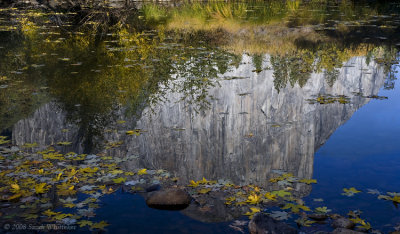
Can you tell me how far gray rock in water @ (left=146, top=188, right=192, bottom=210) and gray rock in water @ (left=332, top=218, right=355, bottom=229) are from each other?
223 cm

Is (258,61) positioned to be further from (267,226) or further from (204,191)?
(267,226)

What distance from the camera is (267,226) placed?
17.4ft

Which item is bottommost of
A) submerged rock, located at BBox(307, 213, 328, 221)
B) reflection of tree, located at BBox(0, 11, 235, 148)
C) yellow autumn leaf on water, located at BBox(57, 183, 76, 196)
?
submerged rock, located at BBox(307, 213, 328, 221)

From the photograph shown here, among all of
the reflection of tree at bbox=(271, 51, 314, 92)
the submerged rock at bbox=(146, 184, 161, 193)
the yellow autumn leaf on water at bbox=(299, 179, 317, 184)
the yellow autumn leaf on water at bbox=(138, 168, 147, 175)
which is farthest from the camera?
the reflection of tree at bbox=(271, 51, 314, 92)

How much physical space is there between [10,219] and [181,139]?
4072 millimetres

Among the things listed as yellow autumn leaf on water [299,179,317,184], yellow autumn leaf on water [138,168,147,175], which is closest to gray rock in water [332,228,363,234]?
yellow autumn leaf on water [299,179,317,184]

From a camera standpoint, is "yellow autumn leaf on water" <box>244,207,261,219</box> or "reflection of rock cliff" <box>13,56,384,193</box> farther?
"reflection of rock cliff" <box>13,56,384,193</box>

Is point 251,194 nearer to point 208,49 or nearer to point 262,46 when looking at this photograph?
point 208,49

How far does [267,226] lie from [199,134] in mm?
4197

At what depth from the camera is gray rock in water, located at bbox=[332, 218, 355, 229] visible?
5471 millimetres

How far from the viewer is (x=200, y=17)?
32219mm

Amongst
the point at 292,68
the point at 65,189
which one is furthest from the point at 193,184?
the point at 292,68

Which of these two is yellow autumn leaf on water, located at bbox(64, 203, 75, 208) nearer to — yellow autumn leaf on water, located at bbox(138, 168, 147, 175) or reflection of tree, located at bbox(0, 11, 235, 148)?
yellow autumn leaf on water, located at bbox(138, 168, 147, 175)

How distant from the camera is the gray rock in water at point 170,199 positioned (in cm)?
626
